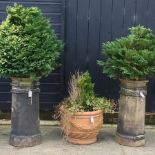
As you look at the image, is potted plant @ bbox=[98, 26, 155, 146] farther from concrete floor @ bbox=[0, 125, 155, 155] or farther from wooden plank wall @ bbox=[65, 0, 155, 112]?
wooden plank wall @ bbox=[65, 0, 155, 112]

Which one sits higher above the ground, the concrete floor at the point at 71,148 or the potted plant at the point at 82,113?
the potted plant at the point at 82,113

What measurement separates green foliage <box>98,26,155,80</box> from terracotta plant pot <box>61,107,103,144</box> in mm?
628

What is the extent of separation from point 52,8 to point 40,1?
0.20 metres

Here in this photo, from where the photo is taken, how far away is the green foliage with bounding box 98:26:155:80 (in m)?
5.72

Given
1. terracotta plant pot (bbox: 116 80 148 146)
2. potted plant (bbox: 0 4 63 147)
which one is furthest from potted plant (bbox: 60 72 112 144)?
potted plant (bbox: 0 4 63 147)

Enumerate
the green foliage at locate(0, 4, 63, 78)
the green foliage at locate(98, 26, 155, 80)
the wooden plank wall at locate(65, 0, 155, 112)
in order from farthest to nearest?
the wooden plank wall at locate(65, 0, 155, 112) → the green foliage at locate(98, 26, 155, 80) → the green foliage at locate(0, 4, 63, 78)

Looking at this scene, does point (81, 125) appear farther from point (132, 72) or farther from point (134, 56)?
point (134, 56)

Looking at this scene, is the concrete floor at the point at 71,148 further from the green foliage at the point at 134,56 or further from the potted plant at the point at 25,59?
the green foliage at the point at 134,56

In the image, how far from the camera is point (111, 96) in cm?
691

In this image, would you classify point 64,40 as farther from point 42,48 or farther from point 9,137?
point 9,137

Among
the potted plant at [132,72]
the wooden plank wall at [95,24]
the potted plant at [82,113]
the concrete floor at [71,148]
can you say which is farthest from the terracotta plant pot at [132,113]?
the wooden plank wall at [95,24]

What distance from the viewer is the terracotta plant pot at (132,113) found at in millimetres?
5906

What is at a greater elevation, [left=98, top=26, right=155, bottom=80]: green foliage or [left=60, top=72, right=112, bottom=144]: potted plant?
[left=98, top=26, right=155, bottom=80]: green foliage

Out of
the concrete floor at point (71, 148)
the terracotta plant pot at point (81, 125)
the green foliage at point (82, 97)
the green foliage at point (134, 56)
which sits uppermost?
the green foliage at point (134, 56)
